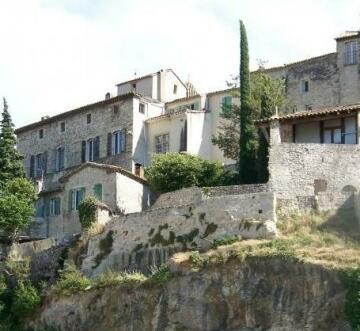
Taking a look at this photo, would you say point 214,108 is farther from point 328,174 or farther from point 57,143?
point 328,174

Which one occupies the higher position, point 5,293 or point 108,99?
point 108,99

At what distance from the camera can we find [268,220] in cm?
4941

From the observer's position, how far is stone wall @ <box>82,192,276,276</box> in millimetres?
49812

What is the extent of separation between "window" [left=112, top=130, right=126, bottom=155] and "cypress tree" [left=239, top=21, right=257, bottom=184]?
13.0 m

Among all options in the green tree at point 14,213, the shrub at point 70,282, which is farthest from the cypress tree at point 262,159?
the green tree at point 14,213

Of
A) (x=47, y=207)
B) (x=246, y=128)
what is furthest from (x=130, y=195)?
(x=246, y=128)

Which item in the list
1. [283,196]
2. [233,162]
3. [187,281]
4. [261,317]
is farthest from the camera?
[233,162]

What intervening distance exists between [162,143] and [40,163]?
1271 cm

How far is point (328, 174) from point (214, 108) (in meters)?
20.7

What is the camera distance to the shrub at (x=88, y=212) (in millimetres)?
57125

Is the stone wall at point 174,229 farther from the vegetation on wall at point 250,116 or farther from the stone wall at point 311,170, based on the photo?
the vegetation on wall at point 250,116

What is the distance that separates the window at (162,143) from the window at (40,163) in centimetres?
1149

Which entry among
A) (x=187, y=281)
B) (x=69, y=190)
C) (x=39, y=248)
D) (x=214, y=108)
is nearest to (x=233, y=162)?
(x=214, y=108)

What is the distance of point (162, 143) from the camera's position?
234 ft
